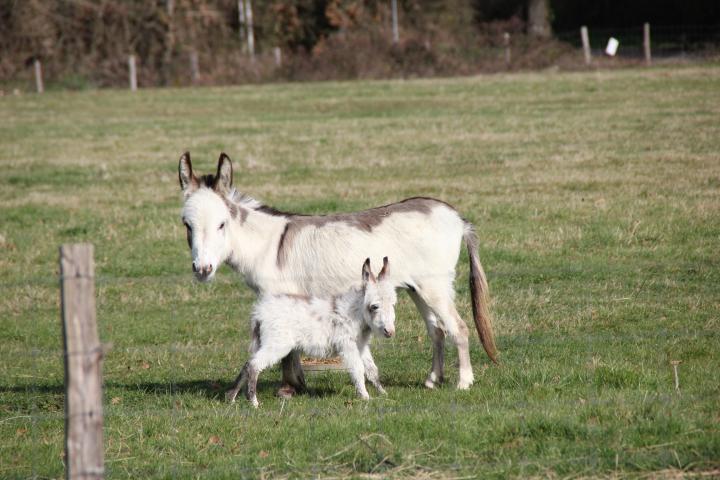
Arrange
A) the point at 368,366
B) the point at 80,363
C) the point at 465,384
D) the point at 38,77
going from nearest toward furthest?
the point at 80,363
the point at 368,366
the point at 465,384
the point at 38,77

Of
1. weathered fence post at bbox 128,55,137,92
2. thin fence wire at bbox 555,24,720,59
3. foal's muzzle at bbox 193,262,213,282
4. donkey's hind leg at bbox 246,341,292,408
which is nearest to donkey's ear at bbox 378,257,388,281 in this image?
donkey's hind leg at bbox 246,341,292,408

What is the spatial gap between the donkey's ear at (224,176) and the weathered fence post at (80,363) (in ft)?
11.8

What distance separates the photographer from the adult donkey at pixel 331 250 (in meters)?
8.45

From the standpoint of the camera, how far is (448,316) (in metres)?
8.59

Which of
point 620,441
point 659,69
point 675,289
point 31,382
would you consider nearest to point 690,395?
point 620,441

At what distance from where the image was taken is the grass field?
21.9 feet

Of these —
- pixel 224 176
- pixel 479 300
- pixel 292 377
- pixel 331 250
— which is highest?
pixel 224 176

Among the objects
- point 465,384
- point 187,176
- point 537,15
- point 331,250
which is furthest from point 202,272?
point 537,15

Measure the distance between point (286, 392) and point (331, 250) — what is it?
1.28 meters

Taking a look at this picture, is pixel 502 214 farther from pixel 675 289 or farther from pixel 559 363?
pixel 559 363

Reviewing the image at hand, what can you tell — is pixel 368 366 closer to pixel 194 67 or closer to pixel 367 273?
pixel 367 273

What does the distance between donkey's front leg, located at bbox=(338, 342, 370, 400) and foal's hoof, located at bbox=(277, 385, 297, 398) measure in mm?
657

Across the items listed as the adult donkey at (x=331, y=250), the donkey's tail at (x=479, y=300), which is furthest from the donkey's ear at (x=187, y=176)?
the donkey's tail at (x=479, y=300)

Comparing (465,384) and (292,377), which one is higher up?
(292,377)
